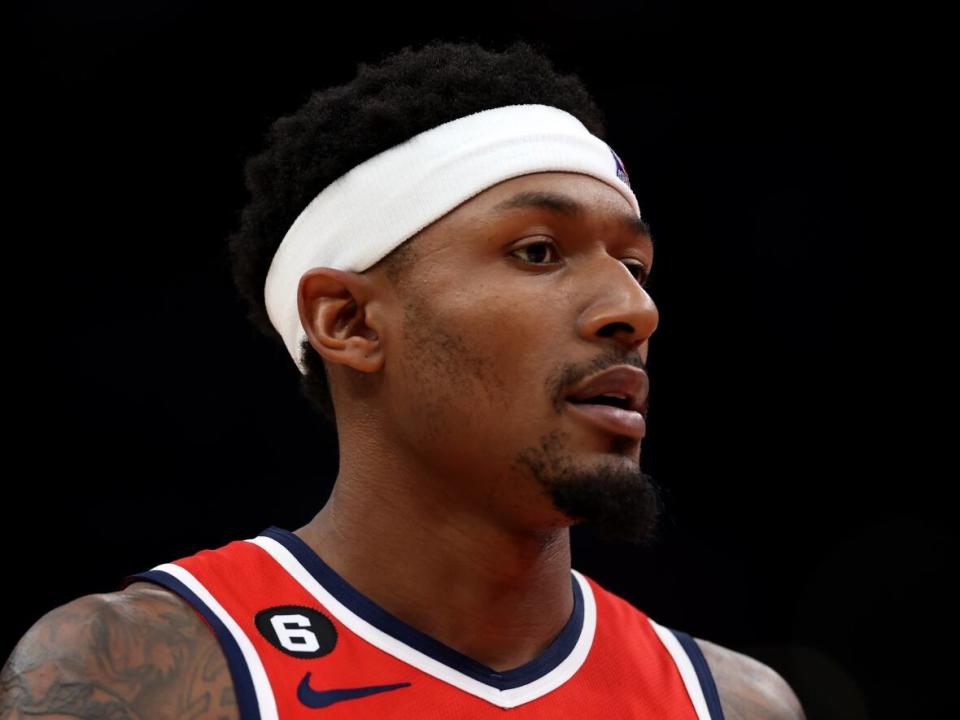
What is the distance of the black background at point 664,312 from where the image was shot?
4473mm

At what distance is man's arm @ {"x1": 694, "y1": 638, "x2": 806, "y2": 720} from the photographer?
2.77 m

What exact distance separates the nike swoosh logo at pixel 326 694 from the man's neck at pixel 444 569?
0.19m

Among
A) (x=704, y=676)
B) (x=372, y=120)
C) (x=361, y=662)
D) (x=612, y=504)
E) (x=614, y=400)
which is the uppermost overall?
(x=372, y=120)

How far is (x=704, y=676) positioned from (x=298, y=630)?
0.93 metres

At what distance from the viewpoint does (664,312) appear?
5.29m

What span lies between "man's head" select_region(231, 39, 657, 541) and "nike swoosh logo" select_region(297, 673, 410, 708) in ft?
1.26

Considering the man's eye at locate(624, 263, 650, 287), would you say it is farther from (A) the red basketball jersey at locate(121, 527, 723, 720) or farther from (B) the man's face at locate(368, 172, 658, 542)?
(A) the red basketball jersey at locate(121, 527, 723, 720)

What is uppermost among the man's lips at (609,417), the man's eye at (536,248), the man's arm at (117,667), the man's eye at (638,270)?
the man's eye at (638,270)

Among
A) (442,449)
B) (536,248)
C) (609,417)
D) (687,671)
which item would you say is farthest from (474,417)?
(687,671)

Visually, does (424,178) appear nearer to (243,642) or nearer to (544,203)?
(544,203)

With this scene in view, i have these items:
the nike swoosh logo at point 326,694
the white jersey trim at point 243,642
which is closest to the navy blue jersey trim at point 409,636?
the nike swoosh logo at point 326,694

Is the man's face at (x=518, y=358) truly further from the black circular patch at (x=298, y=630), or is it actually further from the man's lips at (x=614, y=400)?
the black circular patch at (x=298, y=630)

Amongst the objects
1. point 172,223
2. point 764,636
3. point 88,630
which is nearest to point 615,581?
point 764,636

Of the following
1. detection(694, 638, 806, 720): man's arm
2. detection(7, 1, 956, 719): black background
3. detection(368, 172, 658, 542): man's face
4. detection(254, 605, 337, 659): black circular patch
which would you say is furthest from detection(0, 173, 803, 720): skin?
detection(7, 1, 956, 719): black background
